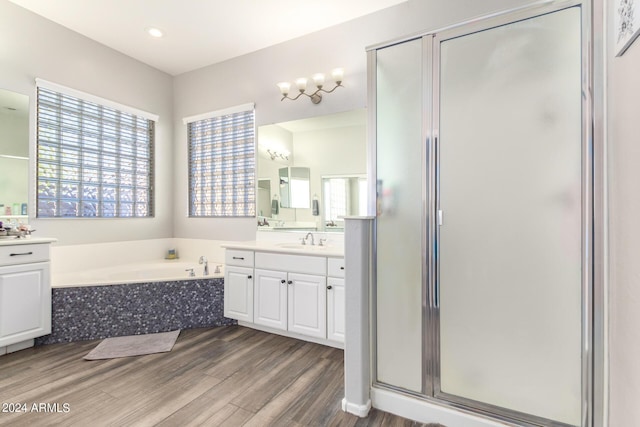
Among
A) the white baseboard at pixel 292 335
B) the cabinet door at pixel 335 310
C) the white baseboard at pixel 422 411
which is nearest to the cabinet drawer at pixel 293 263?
the cabinet door at pixel 335 310

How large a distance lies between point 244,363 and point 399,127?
6.47 feet

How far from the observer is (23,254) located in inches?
93.9

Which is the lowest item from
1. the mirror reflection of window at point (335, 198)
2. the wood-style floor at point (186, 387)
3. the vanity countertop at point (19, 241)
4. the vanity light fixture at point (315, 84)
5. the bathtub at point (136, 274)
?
the wood-style floor at point (186, 387)

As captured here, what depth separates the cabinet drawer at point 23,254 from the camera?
2283mm

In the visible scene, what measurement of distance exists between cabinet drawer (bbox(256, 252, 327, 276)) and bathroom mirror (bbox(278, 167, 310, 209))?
2.31ft

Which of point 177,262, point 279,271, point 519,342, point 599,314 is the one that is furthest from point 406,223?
point 177,262

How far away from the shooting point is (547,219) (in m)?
1.37

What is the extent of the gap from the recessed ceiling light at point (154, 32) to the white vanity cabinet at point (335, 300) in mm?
2880

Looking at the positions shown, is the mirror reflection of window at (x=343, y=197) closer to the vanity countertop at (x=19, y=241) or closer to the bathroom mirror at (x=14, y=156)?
the vanity countertop at (x=19, y=241)

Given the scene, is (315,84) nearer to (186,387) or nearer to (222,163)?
(222,163)

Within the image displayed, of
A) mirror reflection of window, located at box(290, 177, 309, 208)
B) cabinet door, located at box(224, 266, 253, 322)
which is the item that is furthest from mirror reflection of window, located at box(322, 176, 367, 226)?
cabinet door, located at box(224, 266, 253, 322)

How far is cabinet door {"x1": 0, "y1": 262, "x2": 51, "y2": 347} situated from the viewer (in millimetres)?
2279

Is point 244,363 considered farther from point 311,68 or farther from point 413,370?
point 311,68

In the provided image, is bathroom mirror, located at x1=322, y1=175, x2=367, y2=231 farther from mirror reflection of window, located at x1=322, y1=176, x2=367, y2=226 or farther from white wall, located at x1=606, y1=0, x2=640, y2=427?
white wall, located at x1=606, y1=0, x2=640, y2=427
